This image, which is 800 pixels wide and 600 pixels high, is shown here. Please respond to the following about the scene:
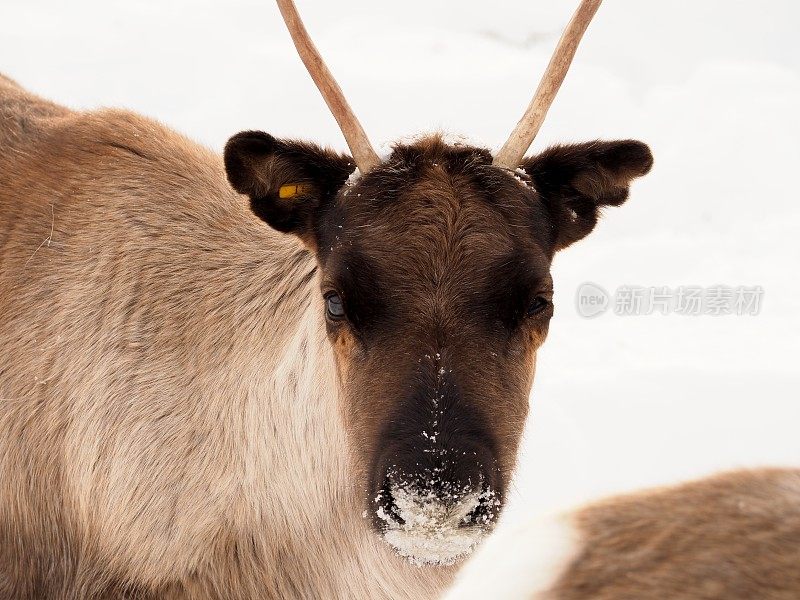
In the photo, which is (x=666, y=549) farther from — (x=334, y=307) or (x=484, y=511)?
(x=334, y=307)

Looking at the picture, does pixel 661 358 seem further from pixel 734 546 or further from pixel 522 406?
pixel 734 546

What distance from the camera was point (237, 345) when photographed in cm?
419

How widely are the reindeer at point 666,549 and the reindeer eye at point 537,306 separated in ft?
5.56

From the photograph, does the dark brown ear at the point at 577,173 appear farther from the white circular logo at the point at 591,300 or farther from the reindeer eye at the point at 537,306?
the white circular logo at the point at 591,300

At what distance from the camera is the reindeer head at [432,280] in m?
3.28

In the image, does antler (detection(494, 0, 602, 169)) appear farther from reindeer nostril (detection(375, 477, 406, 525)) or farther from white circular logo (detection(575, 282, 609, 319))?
white circular logo (detection(575, 282, 609, 319))

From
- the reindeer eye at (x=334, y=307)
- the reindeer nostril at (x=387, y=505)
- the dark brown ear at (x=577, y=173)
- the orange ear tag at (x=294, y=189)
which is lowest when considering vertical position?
the reindeer nostril at (x=387, y=505)

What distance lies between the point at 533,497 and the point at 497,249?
2796 mm

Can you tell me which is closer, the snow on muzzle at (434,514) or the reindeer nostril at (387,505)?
the snow on muzzle at (434,514)

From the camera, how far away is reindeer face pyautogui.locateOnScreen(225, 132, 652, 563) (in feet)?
10.7

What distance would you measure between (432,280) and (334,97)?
83cm

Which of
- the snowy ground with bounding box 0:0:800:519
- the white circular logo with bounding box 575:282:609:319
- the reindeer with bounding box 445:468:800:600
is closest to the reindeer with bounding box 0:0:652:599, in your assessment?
the reindeer with bounding box 445:468:800:600

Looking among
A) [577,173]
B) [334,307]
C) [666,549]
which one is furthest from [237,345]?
[666,549]

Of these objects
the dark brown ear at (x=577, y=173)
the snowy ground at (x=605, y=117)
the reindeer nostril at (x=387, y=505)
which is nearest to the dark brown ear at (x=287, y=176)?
the dark brown ear at (x=577, y=173)
